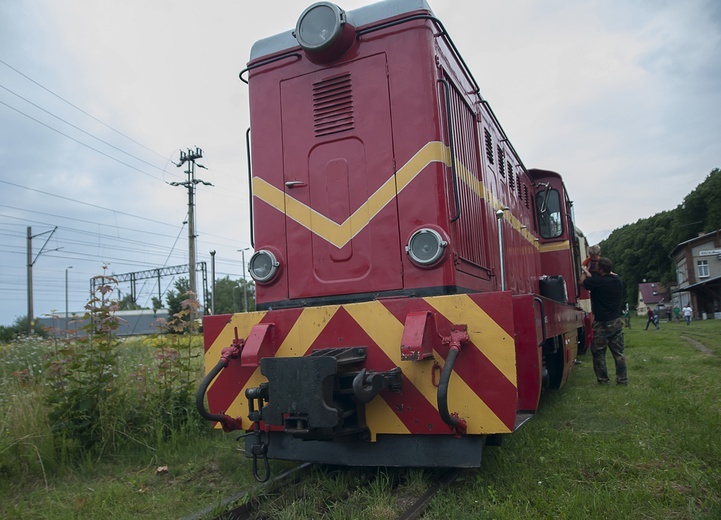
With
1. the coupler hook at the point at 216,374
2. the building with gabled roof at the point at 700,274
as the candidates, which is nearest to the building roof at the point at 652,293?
the building with gabled roof at the point at 700,274

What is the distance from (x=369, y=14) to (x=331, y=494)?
328 cm

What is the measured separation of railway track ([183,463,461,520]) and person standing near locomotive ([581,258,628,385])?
404 centimetres

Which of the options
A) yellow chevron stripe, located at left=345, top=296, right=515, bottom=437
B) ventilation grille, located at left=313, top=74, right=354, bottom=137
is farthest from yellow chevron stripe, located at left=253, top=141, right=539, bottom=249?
yellow chevron stripe, located at left=345, top=296, right=515, bottom=437

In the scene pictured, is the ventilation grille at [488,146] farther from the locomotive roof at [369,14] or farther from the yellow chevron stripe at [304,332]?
the yellow chevron stripe at [304,332]

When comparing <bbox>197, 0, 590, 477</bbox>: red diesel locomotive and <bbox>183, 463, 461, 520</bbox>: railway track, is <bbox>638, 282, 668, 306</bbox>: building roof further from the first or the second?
<bbox>183, 463, 461, 520</bbox>: railway track

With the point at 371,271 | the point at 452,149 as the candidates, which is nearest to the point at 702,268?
the point at 452,149

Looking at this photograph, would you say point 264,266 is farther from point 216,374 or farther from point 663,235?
point 663,235

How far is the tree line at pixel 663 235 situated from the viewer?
52144mm

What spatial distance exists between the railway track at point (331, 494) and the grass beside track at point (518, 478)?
0.05ft

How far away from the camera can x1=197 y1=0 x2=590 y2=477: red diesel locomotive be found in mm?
A: 3090

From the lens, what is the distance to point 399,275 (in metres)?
3.67

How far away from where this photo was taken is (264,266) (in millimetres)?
4082

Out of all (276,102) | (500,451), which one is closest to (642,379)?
(500,451)

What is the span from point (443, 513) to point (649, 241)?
6837cm
